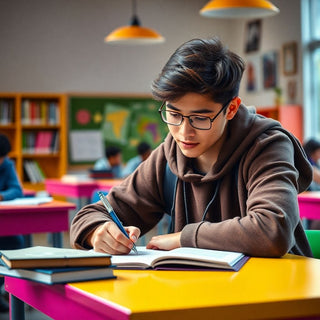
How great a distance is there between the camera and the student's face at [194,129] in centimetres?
179

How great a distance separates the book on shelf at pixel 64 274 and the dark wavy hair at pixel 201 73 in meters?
0.62

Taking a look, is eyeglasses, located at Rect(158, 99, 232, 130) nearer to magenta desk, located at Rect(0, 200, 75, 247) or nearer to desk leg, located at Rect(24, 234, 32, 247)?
magenta desk, located at Rect(0, 200, 75, 247)

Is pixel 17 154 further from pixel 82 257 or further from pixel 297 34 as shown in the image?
pixel 82 257

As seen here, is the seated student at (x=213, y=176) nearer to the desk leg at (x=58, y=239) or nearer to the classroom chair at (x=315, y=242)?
the classroom chair at (x=315, y=242)

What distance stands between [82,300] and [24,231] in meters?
2.40

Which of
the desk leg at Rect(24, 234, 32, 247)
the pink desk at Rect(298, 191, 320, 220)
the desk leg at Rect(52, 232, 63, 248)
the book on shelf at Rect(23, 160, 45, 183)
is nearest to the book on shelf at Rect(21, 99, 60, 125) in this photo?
the book on shelf at Rect(23, 160, 45, 183)

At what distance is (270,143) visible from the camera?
1.86 m

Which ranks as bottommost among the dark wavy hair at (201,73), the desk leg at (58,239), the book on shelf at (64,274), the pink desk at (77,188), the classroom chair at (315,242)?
the pink desk at (77,188)

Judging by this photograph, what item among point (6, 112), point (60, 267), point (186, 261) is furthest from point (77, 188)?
point (60, 267)

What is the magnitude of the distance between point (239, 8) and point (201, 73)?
3.66m

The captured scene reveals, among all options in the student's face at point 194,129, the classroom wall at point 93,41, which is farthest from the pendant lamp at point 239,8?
the student's face at point 194,129

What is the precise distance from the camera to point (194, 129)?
5.95 ft

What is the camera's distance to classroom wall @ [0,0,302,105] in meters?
8.53

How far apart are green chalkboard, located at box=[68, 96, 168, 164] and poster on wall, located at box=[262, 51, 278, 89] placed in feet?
5.18
